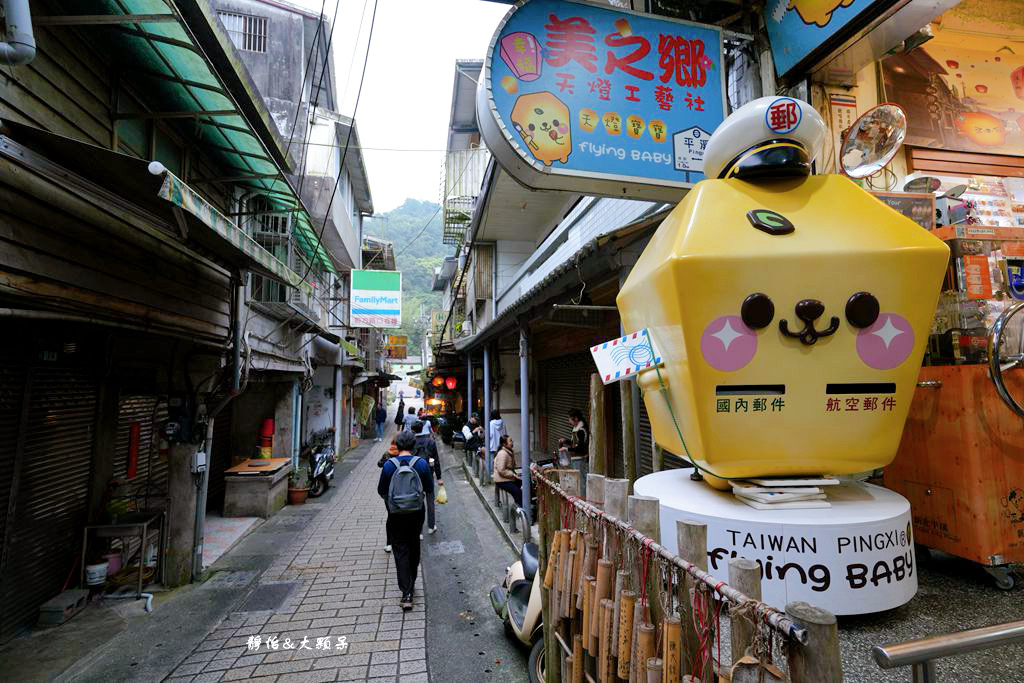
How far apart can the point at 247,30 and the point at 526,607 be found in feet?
64.6

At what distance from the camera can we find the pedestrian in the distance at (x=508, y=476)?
349 inches

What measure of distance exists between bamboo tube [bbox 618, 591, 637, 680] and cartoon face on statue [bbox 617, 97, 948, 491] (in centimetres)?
94

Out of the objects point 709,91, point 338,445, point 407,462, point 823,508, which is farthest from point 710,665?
point 338,445

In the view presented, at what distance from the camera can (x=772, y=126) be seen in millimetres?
2904

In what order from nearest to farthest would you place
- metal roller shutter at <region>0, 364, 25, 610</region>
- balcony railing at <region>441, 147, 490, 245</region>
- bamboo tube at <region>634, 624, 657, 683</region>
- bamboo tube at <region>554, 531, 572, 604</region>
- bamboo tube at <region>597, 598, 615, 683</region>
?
bamboo tube at <region>634, 624, 657, 683</region>
bamboo tube at <region>597, 598, 615, 683</region>
bamboo tube at <region>554, 531, 572, 604</region>
metal roller shutter at <region>0, 364, 25, 610</region>
balcony railing at <region>441, 147, 490, 245</region>

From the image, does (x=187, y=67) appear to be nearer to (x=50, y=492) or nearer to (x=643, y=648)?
(x=50, y=492)

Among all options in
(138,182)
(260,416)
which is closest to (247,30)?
(260,416)

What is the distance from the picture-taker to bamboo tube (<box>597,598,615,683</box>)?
235cm

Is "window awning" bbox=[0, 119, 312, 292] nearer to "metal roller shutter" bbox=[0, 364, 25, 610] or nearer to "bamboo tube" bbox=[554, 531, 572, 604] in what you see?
"metal roller shutter" bbox=[0, 364, 25, 610]

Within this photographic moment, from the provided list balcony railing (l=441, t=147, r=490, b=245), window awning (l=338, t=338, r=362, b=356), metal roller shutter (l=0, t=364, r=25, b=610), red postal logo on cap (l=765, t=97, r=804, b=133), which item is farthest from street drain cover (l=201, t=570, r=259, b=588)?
balcony railing (l=441, t=147, r=490, b=245)

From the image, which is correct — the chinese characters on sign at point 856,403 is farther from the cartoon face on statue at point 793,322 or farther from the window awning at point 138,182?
the window awning at point 138,182

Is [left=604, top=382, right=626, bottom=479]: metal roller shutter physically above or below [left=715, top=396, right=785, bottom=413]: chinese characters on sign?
below

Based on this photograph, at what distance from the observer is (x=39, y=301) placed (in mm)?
4164

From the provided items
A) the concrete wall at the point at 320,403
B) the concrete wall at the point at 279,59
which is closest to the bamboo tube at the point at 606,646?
the concrete wall at the point at 279,59
